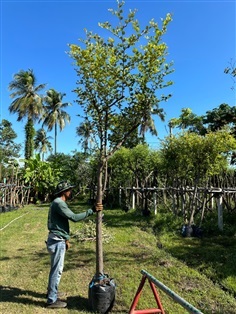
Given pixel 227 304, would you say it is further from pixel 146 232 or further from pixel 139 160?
pixel 139 160

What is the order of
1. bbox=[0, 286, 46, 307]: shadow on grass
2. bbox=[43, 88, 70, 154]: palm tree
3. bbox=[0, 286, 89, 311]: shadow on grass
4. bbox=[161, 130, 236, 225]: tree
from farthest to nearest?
bbox=[43, 88, 70, 154]: palm tree
bbox=[161, 130, 236, 225]: tree
bbox=[0, 286, 46, 307]: shadow on grass
bbox=[0, 286, 89, 311]: shadow on grass

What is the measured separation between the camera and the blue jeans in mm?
4391

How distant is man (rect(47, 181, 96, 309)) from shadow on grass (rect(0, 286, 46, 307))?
283mm

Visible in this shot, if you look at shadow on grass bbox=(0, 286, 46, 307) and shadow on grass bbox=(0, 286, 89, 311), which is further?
shadow on grass bbox=(0, 286, 46, 307)

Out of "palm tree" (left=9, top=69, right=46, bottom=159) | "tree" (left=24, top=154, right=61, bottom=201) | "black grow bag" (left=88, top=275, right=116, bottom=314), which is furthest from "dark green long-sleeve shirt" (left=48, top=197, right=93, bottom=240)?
"palm tree" (left=9, top=69, right=46, bottom=159)

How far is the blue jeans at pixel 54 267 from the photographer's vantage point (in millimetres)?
4391

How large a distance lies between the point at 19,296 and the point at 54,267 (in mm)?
967

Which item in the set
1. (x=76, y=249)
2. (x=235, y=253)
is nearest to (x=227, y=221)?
(x=235, y=253)

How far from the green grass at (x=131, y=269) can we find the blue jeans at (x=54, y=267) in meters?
0.24

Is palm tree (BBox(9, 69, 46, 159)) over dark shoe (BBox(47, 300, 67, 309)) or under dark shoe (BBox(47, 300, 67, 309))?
over

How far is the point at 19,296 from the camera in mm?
4824

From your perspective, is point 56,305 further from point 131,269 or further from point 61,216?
point 131,269

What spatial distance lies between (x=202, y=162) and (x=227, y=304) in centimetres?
529

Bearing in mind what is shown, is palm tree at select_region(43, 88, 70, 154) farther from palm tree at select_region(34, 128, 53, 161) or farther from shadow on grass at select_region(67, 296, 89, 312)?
shadow on grass at select_region(67, 296, 89, 312)
